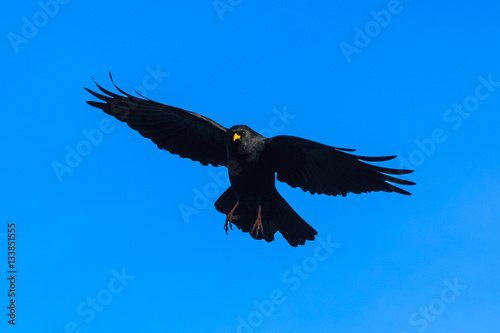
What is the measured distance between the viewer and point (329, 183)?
11.1 meters

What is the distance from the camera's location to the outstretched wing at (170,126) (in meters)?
11.5

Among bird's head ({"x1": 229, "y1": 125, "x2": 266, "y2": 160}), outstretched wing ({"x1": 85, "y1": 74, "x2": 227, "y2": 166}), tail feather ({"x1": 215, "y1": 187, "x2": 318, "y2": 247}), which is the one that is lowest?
tail feather ({"x1": 215, "y1": 187, "x2": 318, "y2": 247})

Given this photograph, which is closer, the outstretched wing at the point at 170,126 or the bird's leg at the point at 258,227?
the bird's leg at the point at 258,227

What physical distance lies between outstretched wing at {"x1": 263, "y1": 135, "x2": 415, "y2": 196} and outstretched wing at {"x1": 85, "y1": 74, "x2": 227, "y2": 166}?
97 centimetres

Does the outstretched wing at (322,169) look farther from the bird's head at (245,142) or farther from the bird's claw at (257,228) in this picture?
the bird's claw at (257,228)

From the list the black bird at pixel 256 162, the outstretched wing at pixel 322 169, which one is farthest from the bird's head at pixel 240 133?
the outstretched wing at pixel 322 169

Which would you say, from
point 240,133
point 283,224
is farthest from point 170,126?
point 283,224

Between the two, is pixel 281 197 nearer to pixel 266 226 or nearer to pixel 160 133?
pixel 266 226

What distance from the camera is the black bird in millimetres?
10688

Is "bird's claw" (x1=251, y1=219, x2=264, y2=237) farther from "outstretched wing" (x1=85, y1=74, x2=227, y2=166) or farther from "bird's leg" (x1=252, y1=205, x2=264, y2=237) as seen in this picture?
"outstretched wing" (x1=85, y1=74, x2=227, y2=166)

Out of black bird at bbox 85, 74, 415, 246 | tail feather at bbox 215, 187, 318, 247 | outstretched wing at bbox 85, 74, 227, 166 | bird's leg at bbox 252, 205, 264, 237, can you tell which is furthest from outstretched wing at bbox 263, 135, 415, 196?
outstretched wing at bbox 85, 74, 227, 166

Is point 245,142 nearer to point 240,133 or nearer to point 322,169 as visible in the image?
point 240,133

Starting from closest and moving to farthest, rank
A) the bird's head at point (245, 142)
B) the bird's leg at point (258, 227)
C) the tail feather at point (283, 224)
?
1. the bird's head at point (245, 142)
2. the bird's leg at point (258, 227)
3. the tail feather at point (283, 224)

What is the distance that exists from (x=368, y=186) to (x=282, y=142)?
4.40ft
